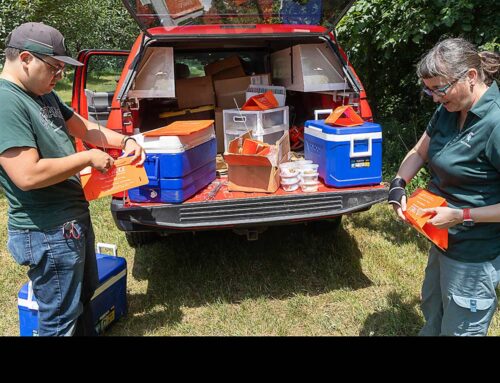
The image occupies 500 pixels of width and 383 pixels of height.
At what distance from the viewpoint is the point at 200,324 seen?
10.5 ft

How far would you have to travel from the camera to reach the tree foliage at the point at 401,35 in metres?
4.49

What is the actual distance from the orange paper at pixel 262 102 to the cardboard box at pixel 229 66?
119cm

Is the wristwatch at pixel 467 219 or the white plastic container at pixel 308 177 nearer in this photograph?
the wristwatch at pixel 467 219

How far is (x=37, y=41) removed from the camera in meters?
2.02

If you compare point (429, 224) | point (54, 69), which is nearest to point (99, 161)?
point (54, 69)

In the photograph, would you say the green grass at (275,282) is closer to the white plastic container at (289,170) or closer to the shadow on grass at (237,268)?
the shadow on grass at (237,268)

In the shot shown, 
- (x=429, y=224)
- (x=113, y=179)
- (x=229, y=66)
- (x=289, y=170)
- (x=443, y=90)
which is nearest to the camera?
(x=443, y=90)

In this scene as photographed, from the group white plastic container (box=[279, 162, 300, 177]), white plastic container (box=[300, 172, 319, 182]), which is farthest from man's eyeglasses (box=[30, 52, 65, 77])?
white plastic container (box=[300, 172, 319, 182])

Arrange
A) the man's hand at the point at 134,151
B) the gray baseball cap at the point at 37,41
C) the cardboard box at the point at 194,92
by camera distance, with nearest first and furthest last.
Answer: the gray baseball cap at the point at 37,41
the man's hand at the point at 134,151
the cardboard box at the point at 194,92

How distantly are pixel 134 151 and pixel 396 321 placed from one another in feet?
6.50

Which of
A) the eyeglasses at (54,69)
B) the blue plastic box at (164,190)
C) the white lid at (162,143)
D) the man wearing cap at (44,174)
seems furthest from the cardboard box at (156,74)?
the eyeglasses at (54,69)

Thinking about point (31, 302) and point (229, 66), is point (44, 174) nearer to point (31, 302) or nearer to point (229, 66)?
point (31, 302)

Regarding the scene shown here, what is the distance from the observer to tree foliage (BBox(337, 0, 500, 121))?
449 cm

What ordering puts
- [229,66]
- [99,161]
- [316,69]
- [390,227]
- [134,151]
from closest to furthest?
[99,161] → [134,151] → [316,69] → [390,227] → [229,66]
